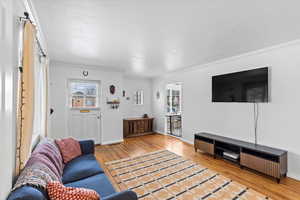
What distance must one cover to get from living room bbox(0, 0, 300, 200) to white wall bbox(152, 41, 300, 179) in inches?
0.8

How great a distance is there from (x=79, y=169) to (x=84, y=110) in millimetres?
2616

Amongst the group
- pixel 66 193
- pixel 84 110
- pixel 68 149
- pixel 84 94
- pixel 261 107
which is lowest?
pixel 68 149

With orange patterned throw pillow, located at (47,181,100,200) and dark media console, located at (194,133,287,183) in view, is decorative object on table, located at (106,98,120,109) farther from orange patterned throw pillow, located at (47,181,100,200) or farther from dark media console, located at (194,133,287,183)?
orange patterned throw pillow, located at (47,181,100,200)

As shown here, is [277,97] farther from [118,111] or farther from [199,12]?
[118,111]

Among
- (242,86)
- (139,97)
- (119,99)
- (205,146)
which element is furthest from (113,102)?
(242,86)

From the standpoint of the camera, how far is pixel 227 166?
2943 mm

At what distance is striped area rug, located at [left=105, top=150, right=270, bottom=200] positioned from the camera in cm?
204

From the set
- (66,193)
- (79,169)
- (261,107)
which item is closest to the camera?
(66,193)

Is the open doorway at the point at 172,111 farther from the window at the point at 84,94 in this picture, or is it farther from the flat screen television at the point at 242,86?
the window at the point at 84,94

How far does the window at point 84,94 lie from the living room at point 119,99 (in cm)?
3

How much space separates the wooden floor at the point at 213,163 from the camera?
216cm

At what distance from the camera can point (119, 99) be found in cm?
468

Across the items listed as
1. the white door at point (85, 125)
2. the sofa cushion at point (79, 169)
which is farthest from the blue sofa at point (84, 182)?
the white door at point (85, 125)

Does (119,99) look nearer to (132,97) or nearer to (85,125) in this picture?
(85,125)
